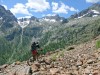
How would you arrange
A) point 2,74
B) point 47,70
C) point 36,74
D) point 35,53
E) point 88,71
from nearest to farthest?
point 88,71
point 36,74
point 47,70
point 2,74
point 35,53

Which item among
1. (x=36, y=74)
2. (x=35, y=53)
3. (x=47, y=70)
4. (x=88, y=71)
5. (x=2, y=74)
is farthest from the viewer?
(x=35, y=53)

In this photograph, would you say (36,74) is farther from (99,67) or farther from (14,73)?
(99,67)

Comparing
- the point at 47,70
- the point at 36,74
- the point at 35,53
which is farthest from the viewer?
the point at 35,53

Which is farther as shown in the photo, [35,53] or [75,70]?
[35,53]

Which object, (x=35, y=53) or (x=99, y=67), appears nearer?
(x=99, y=67)

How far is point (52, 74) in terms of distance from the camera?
17.3m

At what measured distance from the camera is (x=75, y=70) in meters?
18.0

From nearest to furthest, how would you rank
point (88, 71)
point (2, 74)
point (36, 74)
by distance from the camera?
point (88, 71) → point (36, 74) → point (2, 74)

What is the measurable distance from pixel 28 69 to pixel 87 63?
4187 millimetres

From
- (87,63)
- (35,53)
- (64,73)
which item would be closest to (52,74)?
(64,73)

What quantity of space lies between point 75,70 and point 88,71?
67.1 inches

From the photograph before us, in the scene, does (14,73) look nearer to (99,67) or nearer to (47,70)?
(47,70)

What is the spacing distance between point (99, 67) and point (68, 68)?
290cm

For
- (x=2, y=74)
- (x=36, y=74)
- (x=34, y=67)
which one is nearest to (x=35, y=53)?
(x=2, y=74)
